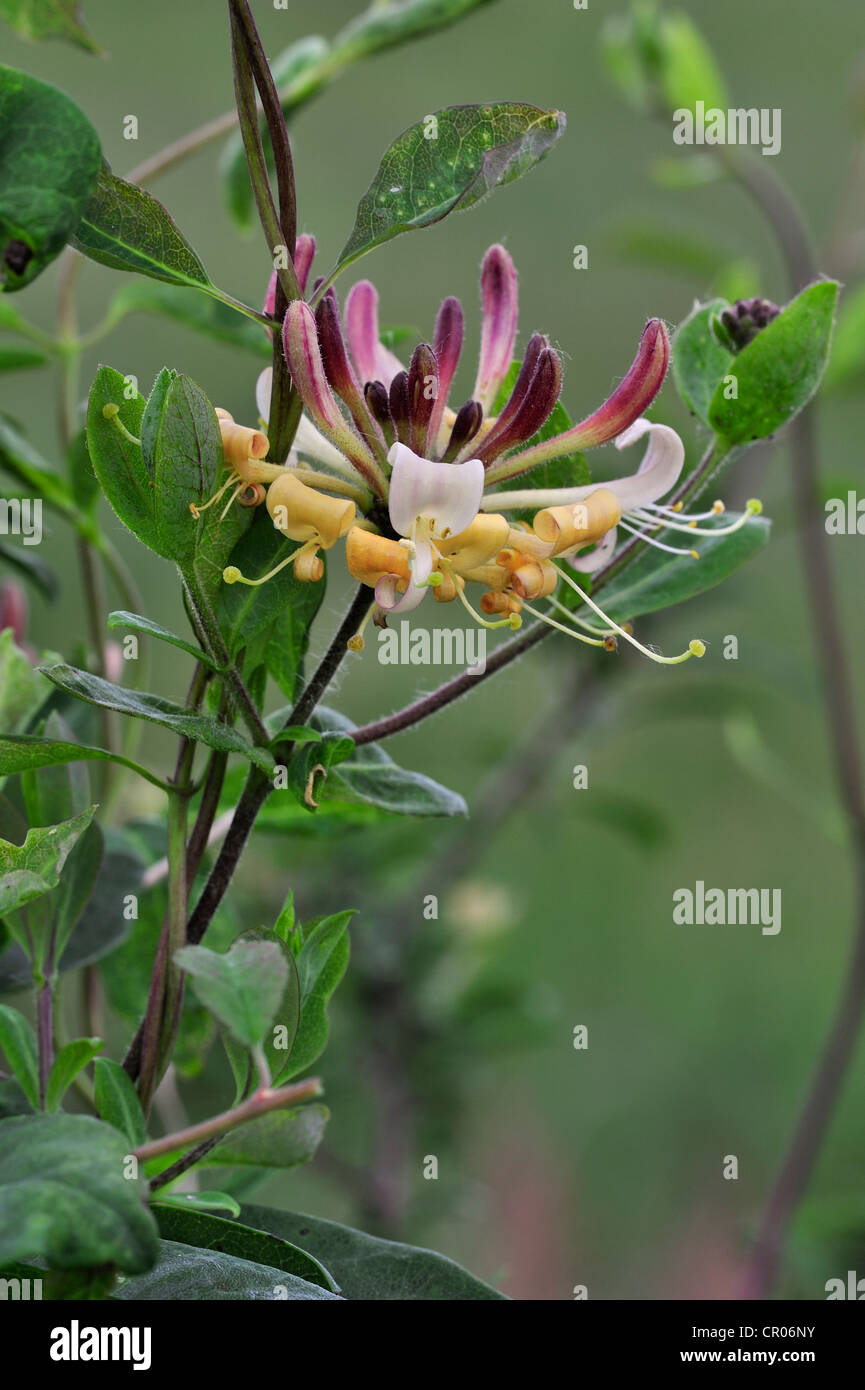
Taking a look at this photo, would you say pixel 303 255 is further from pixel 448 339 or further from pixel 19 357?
pixel 19 357

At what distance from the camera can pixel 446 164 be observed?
1.01 feet

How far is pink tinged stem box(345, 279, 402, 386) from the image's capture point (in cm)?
36

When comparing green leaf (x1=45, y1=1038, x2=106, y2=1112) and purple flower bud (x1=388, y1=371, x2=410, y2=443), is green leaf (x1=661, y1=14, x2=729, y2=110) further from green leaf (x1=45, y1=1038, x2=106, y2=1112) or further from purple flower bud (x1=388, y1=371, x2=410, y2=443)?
green leaf (x1=45, y1=1038, x2=106, y2=1112)

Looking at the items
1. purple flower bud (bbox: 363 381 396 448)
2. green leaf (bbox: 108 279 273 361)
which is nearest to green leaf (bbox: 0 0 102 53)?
green leaf (bbox: 108 279 273 361)

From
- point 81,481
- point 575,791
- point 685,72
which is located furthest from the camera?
point 575,791

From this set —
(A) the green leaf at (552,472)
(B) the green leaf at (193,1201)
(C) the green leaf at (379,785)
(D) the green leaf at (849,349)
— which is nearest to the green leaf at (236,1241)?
(B) the green leaf at (193,1201)

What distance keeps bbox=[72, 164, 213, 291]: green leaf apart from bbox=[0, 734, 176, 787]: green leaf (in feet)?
0.38

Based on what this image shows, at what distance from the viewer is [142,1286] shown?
0.98ft

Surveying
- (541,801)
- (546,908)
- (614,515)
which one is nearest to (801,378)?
(614,515)

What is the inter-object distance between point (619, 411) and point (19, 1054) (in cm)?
23

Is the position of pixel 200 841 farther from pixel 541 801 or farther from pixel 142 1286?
pixel 541 801

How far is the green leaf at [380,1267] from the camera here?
0.32 meters

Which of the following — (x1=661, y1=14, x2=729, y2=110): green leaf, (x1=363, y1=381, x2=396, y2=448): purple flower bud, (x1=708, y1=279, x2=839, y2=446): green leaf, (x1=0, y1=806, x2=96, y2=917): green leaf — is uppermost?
(x1=661, y1=14, x2=729, y2=110): green leaf

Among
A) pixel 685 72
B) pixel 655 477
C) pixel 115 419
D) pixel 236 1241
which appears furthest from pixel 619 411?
pixel 685 72
